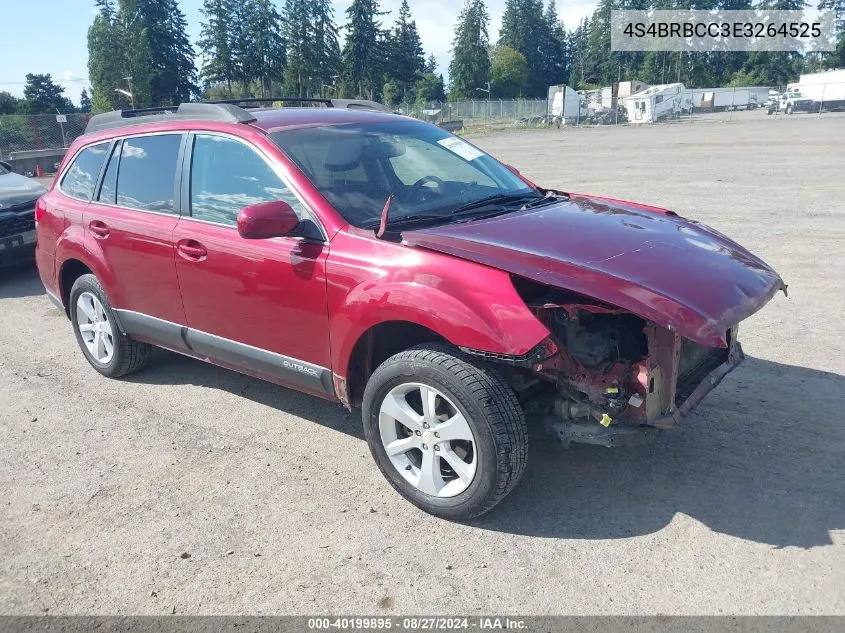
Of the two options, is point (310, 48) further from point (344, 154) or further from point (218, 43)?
point (344, 154)

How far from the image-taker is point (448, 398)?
3199mm

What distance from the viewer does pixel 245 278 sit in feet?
13.0

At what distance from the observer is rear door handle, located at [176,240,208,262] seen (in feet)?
13.7

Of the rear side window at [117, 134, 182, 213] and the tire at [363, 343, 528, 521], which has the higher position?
the rear side window at [117, 134, 182, 213]

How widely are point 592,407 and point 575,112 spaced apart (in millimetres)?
56654

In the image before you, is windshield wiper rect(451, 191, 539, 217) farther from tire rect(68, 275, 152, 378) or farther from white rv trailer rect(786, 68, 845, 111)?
white rv trailer rect(786, 68, 845, 111)

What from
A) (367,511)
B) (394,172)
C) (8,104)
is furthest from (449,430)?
(8,104)

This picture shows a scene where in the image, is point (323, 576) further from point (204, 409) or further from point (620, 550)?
point (204, 409)

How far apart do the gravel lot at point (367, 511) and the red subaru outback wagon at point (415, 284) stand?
36cm

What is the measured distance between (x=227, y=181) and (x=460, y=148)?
1522mm

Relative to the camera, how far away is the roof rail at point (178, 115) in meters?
4.30

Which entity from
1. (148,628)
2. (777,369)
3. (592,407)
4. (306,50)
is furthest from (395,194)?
(306,50)

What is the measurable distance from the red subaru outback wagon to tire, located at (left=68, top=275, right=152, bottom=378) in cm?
12

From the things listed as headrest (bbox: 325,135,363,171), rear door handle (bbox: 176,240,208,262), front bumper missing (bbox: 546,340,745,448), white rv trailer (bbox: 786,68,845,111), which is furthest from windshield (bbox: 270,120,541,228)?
white rv trailer (bbox: 786,68,845,111)
